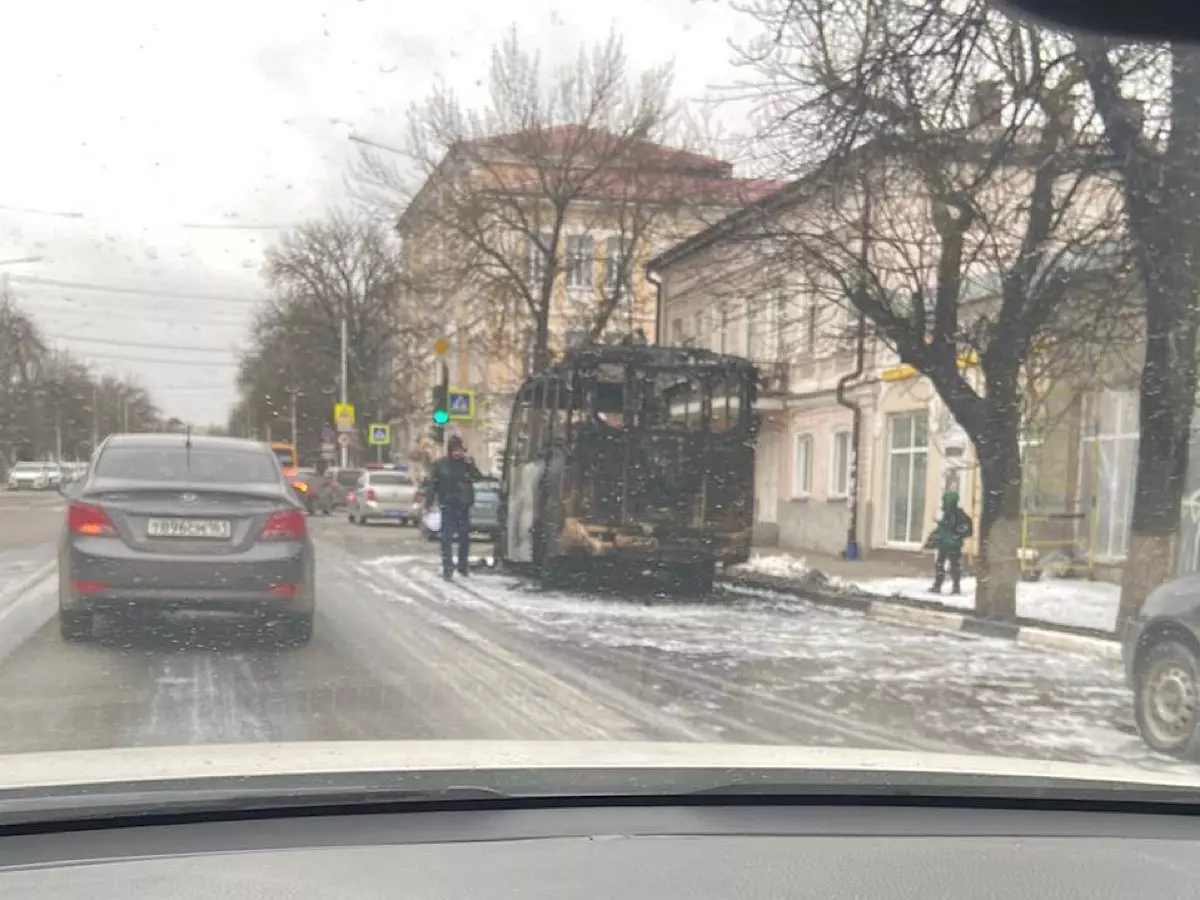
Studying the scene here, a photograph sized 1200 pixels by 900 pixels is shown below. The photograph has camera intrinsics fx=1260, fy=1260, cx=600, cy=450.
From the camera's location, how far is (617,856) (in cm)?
277

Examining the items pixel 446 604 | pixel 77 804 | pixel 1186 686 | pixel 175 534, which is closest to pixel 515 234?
pixel 446 604

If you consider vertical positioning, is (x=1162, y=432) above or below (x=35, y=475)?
above

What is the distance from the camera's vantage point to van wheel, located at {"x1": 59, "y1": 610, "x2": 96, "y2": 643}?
8.20 meters

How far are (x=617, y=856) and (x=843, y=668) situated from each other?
6.17m

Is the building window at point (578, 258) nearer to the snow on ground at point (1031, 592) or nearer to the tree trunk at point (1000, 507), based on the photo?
the snow on ground at point (1031, 592)

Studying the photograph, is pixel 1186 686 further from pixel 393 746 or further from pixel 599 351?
pixel 599 351

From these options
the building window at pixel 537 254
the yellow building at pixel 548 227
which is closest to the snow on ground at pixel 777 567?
the yellow building at pixel 548 227

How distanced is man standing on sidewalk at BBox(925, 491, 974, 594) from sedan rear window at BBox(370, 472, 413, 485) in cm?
725

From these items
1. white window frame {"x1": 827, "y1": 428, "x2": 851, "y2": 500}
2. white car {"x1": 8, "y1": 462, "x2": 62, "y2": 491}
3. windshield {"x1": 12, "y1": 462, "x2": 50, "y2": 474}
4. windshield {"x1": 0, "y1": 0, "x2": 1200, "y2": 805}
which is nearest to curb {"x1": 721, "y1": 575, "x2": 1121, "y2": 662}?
windshield {"x1": 0, "y1": 0, "x2": 1200, "y2": 805}

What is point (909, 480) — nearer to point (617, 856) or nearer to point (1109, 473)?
point (1109, 473)

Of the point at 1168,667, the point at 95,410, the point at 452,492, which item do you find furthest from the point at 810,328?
the point at 1168,667

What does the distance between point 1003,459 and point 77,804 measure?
12377 mm

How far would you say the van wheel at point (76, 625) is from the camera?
8.20 metres

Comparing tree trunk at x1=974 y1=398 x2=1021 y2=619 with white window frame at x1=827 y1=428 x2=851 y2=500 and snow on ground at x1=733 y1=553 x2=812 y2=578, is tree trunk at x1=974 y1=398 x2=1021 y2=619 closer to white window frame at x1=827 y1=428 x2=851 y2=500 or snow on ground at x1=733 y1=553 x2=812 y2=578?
snow on ground at x1=733 y1=553 x2=812 y2=578
